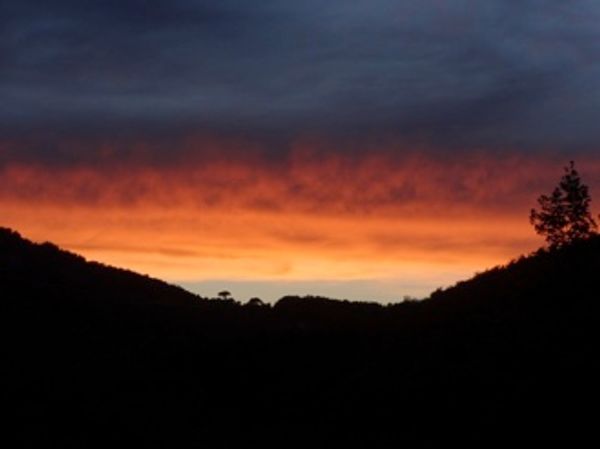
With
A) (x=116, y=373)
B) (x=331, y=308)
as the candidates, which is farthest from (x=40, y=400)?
(x=331, y=308)

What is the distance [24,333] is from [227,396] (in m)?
10.3

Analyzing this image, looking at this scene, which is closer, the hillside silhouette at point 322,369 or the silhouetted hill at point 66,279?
the hillside silhouette at point 322,369

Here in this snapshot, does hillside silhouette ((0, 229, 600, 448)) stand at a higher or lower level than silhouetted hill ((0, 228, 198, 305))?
lower

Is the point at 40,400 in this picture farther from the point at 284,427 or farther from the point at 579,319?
the point at 579,319

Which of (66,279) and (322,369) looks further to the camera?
(66,279)

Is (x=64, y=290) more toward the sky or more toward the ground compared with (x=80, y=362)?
more toward the sky

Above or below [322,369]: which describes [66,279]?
above

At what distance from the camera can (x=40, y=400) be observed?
26.5 m

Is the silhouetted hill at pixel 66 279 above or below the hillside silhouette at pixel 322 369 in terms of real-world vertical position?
above

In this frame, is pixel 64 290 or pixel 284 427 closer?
pixel 284 427

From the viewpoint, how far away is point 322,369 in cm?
3159

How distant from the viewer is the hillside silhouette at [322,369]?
76.9 feet

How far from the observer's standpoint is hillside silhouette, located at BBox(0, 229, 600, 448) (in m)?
23.4

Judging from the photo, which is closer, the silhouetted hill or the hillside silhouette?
the hillside silhouette
